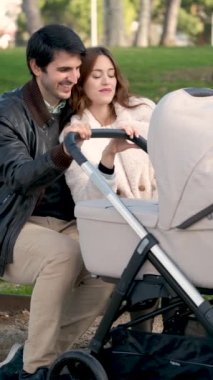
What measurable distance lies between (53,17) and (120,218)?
5330cm

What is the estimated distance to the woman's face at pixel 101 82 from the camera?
539 centimetres

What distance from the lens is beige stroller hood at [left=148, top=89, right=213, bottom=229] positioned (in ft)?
14.5

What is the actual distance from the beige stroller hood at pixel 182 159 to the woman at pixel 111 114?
2.46ft

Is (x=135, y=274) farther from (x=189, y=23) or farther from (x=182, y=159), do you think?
(x=189, y=23)

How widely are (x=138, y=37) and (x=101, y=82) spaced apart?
37.1m

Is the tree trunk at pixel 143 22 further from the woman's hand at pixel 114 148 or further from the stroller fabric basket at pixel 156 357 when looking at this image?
the stroller fabric basket at pixel 156 357

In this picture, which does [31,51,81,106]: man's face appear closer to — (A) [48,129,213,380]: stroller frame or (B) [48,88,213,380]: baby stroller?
(B) [48,88,213,380]: baby stroller

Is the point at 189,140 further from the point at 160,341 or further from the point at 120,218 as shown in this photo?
the point at 160,341

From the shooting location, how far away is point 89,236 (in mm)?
4754

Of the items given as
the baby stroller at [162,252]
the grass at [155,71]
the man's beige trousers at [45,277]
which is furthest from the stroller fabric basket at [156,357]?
the grass at [155,71]

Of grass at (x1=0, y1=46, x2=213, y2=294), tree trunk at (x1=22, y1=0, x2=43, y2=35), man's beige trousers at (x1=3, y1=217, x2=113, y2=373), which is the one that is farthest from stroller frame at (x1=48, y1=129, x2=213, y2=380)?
tree trunk at (x1=22, y1=0, x2=43, y2=35)

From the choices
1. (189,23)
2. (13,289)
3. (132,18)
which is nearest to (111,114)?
(13,289)

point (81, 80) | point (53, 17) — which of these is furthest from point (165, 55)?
point (53, 17)

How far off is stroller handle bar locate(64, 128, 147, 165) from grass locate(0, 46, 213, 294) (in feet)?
31.7
